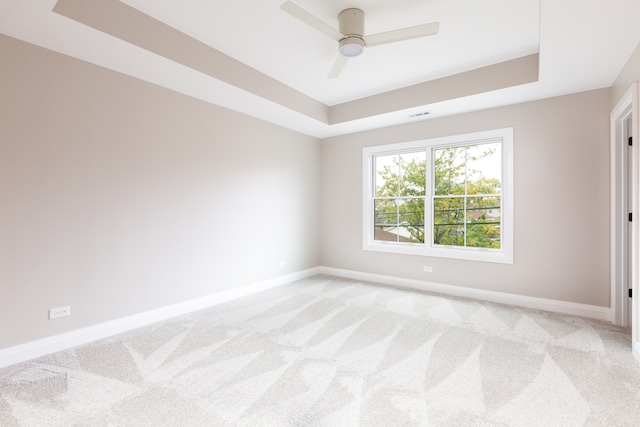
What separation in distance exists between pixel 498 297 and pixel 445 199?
5.03ft

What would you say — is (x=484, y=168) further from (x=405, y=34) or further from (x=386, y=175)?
(x=405, y=34)

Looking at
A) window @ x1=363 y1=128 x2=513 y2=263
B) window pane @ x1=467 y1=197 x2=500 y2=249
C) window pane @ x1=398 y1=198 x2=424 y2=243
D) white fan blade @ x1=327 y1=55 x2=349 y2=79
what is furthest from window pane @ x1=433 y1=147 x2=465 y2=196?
white fan blade @ x1=327 y1=55 x2=349 y2=79

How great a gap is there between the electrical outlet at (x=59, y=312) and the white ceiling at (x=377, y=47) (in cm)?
230

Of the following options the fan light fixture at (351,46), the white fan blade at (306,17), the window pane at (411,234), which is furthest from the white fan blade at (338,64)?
the window pane at (411,234)

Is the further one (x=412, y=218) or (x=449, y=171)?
(x=412, y=218)

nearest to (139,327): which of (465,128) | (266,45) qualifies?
(266,45)

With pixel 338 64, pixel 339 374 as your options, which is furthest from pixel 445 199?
pixel 339 374

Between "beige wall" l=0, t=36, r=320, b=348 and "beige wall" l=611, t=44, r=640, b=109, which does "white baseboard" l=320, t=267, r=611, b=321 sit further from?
"beige wall" l=611, t=44, r=640, b=109

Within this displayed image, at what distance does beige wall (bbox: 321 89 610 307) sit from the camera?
3373 millimetres

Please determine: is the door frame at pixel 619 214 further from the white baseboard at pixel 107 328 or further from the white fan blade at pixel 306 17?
the white baseboard at pixel 107 328

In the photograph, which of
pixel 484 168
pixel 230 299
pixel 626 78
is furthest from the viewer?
pixel 484 168

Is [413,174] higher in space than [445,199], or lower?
higher

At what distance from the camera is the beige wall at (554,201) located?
337cm

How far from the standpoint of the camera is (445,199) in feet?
14.8
